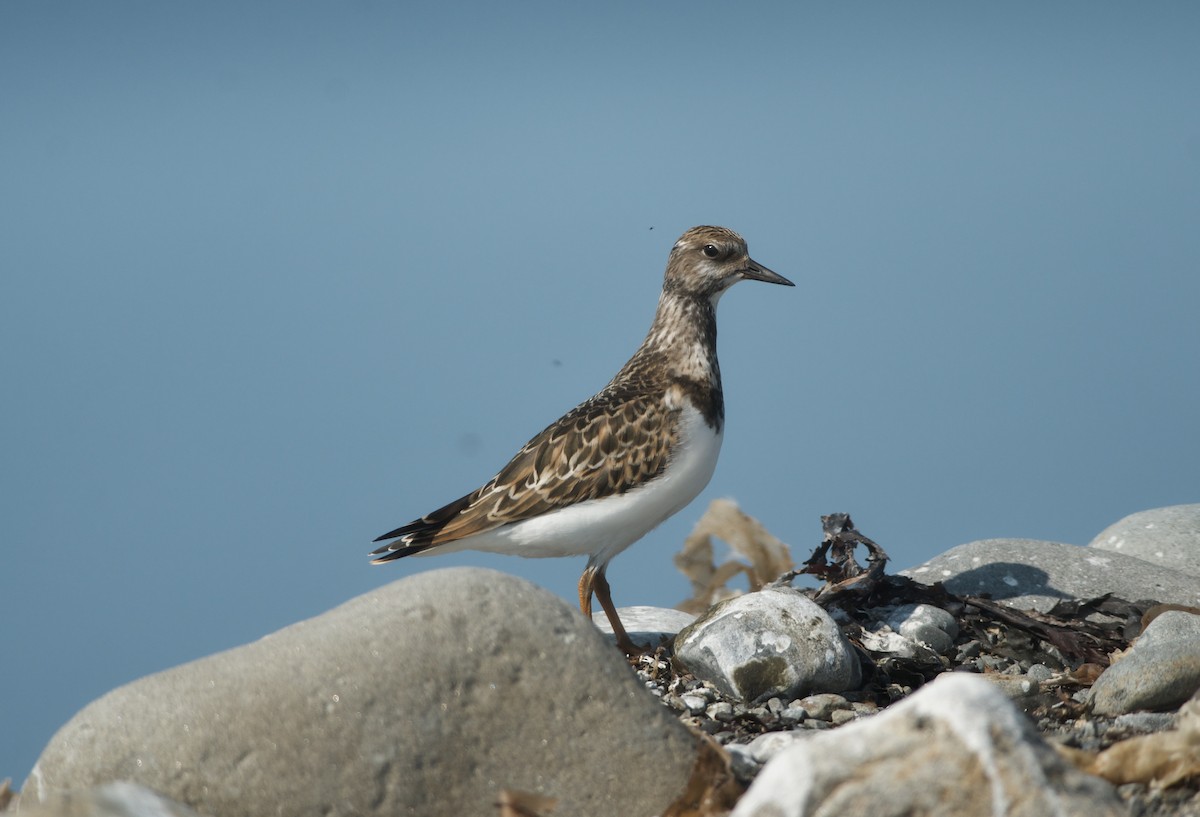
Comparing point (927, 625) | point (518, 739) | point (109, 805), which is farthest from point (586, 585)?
point (109, 805)

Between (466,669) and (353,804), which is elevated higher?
(466,669)

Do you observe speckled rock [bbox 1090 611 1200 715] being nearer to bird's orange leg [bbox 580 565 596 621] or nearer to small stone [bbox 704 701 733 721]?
small stone [bbox 704 701 733 721]

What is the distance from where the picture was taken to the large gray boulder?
4.62 m

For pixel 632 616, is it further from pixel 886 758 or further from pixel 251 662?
pixel 886 758

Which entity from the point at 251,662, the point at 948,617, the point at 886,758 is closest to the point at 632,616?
the point at 948,617

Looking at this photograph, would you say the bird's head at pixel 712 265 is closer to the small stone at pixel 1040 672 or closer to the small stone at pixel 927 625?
the small stone at pixel 927 625

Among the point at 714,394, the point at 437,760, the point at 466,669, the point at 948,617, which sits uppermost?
the point at 714,394

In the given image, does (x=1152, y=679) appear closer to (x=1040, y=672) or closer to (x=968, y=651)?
(x=1040, y=672)

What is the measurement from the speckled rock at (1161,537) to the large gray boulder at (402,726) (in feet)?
22.7

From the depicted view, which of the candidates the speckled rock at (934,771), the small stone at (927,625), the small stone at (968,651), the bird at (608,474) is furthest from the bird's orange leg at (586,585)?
the speckled rock at (934,771)

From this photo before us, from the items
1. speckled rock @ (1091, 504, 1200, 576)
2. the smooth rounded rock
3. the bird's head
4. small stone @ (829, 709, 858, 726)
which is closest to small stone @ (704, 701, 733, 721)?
small stone @ (829, 709, 858, 726)

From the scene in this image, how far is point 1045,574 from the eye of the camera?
916 centimetres

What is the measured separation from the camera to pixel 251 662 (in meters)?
4.90

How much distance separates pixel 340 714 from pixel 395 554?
3.47 metres
